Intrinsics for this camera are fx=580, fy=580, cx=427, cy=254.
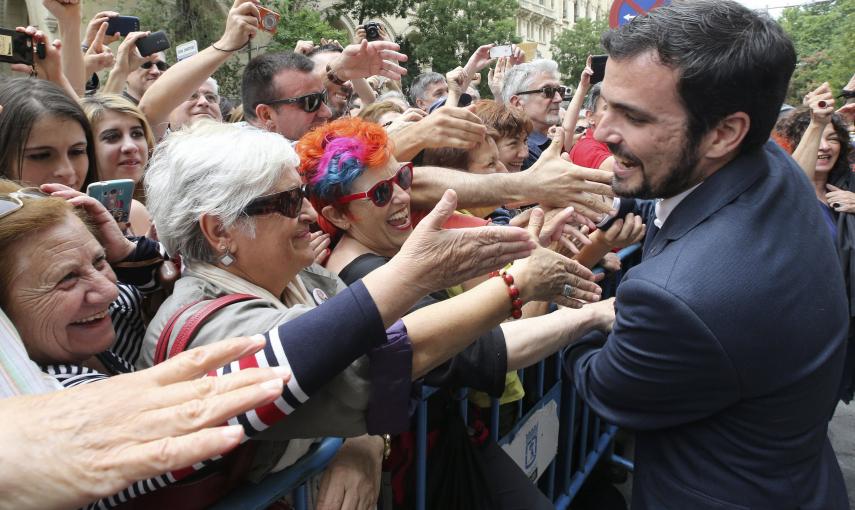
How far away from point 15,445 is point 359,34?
4.25 m

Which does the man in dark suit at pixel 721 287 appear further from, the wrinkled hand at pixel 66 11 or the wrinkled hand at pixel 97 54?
the wrinkled hand at pixel 97 54

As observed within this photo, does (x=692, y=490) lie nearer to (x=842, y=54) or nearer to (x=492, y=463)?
(x=492, y=463)

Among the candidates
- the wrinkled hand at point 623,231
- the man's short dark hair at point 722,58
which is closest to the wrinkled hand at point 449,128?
the wrinkled hand at point 623,231

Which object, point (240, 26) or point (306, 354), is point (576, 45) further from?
point (306, 354)

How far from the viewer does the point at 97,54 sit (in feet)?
12.8

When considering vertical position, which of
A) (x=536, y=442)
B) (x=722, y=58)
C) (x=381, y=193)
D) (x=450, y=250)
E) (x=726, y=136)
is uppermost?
(x=722, y=58)

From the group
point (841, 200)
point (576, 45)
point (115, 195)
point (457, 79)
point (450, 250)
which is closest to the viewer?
point (450, 250)

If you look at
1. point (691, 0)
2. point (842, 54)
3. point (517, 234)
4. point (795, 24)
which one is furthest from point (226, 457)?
point (795, 24)

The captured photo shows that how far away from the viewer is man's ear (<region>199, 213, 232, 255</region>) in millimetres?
1651

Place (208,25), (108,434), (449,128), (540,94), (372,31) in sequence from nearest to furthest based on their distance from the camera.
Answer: (108,434)
(449,128)
(372,31)
(540,94)
(208,25)

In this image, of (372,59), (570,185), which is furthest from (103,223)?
(372,59)

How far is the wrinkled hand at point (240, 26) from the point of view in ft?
11.1

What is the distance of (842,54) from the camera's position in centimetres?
1534

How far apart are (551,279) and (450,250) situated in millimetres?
460
